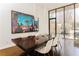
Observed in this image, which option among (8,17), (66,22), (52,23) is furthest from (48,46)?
(8,17)

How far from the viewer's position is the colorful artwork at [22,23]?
1.55 m

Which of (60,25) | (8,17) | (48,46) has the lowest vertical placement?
(48,46)

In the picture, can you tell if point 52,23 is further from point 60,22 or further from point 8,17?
point 8,17

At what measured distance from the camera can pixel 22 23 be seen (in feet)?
5.21

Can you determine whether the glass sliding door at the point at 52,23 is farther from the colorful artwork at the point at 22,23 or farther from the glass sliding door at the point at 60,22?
the colorful artwork at the point at 22,23

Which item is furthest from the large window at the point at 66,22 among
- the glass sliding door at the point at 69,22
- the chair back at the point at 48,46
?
the chair back at the point at 48,46

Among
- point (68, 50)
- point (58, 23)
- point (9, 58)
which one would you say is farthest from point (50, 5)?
point (9, 58)

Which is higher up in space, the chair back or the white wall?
the white wall

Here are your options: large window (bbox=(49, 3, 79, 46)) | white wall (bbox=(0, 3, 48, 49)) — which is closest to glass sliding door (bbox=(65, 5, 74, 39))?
large window (bbox=(49, 3, 79, 46))

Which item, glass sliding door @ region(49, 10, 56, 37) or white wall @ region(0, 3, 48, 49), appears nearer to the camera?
white wall @ region(0, 3, 48, 49)

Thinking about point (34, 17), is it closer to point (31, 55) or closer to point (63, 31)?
point (63, 31)

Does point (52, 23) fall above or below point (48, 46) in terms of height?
above

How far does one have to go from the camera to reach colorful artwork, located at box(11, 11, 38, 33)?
1.55m

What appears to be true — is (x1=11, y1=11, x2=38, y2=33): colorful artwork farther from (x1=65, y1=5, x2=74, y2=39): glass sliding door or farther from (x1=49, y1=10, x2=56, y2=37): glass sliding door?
(x1=65, y1=5, x2=74, y2=39): glass sliding door
